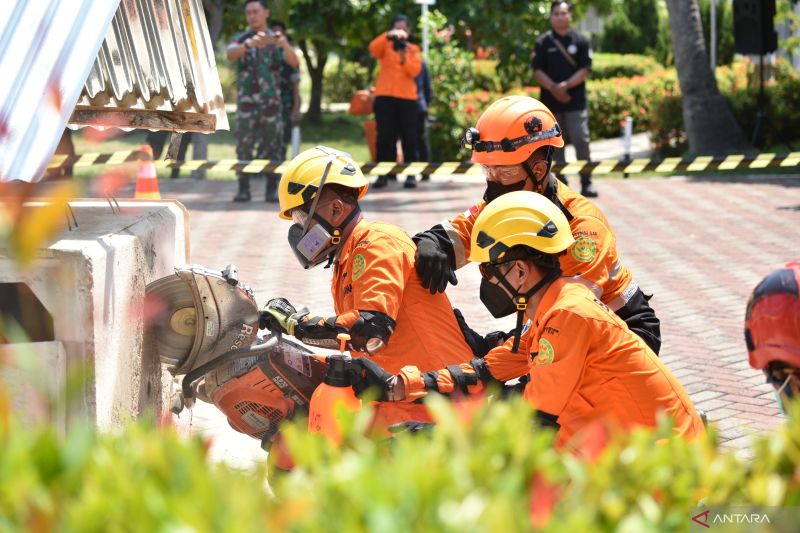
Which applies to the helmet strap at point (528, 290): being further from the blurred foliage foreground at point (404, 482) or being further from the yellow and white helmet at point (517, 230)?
the blurred foliage foreground at point (404, 482)

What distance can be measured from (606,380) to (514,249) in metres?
0.55

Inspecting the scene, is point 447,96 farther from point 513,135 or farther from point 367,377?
point 367,377

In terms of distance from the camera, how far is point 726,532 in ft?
6.06

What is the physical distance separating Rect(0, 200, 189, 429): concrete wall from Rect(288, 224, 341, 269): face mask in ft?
1.96

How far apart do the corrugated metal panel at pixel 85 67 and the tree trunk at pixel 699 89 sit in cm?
1192

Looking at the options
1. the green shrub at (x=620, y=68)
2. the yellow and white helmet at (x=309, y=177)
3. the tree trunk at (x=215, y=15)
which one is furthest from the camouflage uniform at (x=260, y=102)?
the green shrub at (x=620, y=68)

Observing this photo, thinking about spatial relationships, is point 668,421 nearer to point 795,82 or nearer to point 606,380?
point 606,380

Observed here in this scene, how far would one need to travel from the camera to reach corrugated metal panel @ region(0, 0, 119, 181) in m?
3.57

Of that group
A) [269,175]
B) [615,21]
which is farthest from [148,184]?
[615,21]

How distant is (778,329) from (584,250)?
5.89 ft

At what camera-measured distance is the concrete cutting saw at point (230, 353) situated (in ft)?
14.4

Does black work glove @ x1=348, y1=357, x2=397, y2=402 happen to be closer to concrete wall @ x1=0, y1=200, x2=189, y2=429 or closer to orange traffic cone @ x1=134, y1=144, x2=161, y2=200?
concrete wall @ x1=0, y1=200, x2=189, y2=429

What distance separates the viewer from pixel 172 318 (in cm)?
452

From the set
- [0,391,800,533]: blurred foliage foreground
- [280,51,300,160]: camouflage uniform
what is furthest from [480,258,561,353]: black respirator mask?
[280,51,300,160]: camouflage uniform
